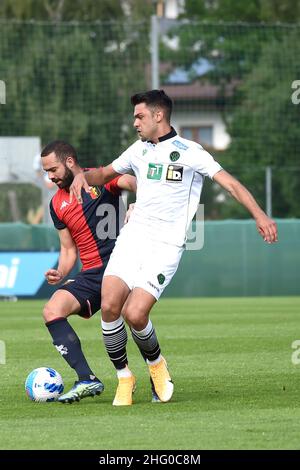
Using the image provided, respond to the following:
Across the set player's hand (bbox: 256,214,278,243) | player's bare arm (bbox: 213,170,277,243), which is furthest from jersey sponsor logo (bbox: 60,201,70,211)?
player's hand (bbox: 256,214,278,243)

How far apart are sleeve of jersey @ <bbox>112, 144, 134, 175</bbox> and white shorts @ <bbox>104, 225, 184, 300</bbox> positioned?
513 millimetres

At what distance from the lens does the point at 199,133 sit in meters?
56.3

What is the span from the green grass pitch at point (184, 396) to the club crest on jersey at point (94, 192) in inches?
62.5

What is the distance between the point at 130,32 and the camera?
3212 cm

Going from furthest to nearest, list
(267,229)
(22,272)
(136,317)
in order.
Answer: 1. (22,272)
2. (136,317)
3. (267,229)

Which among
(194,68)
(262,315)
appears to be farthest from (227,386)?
(194,68)

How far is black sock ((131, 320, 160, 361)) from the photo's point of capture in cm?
900

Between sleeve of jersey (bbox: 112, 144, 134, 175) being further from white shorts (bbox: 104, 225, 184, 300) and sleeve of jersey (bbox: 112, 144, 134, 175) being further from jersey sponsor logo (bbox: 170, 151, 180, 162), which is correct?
white shorts (bbox: 104, 225, 184, 300)

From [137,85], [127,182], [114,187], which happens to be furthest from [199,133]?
[127,182]

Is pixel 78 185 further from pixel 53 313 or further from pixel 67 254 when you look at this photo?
pixel 53 313

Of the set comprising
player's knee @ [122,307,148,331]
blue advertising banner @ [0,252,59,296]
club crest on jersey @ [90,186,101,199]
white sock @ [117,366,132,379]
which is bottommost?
blue advertising banner @ [0,252,59,296]

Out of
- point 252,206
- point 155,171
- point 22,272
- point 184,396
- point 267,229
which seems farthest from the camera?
point 22,272

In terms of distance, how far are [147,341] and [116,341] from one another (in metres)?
0.23
